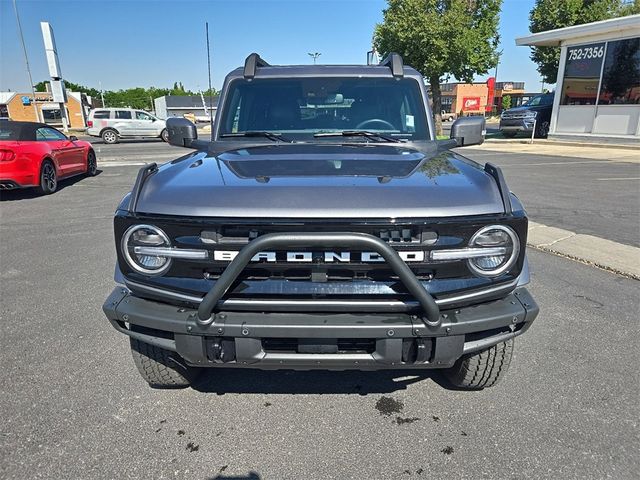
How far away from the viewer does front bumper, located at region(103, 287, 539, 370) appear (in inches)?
74.0

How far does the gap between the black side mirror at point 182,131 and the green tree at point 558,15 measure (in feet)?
89.0

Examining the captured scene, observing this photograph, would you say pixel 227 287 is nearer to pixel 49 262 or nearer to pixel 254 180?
pixel 254 180

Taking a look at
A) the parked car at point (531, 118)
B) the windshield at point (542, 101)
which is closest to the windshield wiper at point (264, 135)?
the parked car at point (531, 118)

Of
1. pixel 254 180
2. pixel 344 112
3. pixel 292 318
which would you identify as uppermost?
pixel 344 112

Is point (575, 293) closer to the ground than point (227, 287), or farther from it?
closer to the ground

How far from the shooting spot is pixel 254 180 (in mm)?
2086

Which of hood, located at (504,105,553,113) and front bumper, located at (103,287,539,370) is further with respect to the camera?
hood, located at (504,105,553,113)

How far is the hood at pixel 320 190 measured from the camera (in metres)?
1.89

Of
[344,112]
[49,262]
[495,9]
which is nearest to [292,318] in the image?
[344,112]

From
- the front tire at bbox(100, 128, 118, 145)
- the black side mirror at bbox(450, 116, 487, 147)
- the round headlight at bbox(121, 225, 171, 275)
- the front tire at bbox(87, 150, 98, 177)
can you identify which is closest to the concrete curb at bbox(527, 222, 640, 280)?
the black side mirror at bbox(450, 116, 487, 147)

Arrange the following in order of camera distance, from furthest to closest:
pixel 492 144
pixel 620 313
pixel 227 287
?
pixel 492 144 < pixel 620 313 < pixel 227 287

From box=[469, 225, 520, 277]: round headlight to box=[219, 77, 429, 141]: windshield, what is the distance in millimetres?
→ 1433

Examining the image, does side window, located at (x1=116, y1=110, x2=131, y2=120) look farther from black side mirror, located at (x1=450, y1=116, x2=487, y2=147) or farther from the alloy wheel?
black side mirror, located at (x1=450, y1=116, x2=487, y2=147)

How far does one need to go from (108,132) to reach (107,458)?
1026 inches
